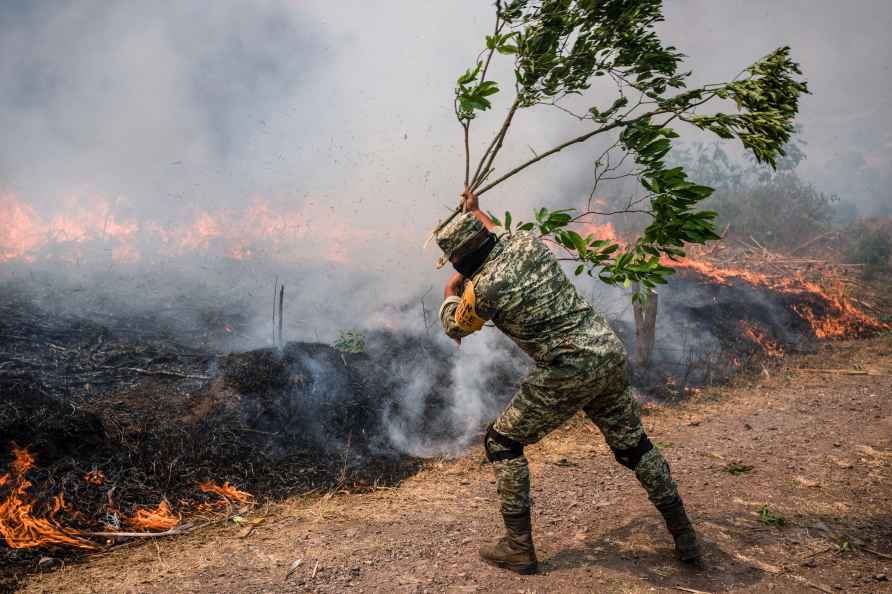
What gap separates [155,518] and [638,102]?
4699mm

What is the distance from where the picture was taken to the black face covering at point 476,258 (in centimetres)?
294

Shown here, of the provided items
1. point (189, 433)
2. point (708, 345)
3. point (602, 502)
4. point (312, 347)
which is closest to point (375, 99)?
point (312, 347)

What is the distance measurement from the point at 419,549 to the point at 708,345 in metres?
7.76

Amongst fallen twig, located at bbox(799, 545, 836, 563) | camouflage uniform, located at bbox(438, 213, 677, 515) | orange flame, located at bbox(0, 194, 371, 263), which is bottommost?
fallen twig, located at bbox(799, 545, 836, 563)

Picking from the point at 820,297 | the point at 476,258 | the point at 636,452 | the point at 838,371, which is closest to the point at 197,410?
the point at 476,258

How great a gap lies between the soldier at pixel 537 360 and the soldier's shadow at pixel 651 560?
120 millimetres

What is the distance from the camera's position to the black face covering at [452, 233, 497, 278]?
9.66 feet

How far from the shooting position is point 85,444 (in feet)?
14.5

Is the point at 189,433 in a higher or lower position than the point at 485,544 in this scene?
higher

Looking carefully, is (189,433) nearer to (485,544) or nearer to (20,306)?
(485,544)

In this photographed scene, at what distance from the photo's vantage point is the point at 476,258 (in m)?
2.96

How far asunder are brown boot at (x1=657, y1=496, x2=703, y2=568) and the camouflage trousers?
58 mm

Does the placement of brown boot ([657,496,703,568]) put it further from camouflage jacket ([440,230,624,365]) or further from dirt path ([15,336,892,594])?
camouflage jacket ([440,230,624,365])

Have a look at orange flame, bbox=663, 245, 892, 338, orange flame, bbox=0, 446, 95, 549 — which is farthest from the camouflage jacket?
orange flame, bbox=663, 245, 892, 338
